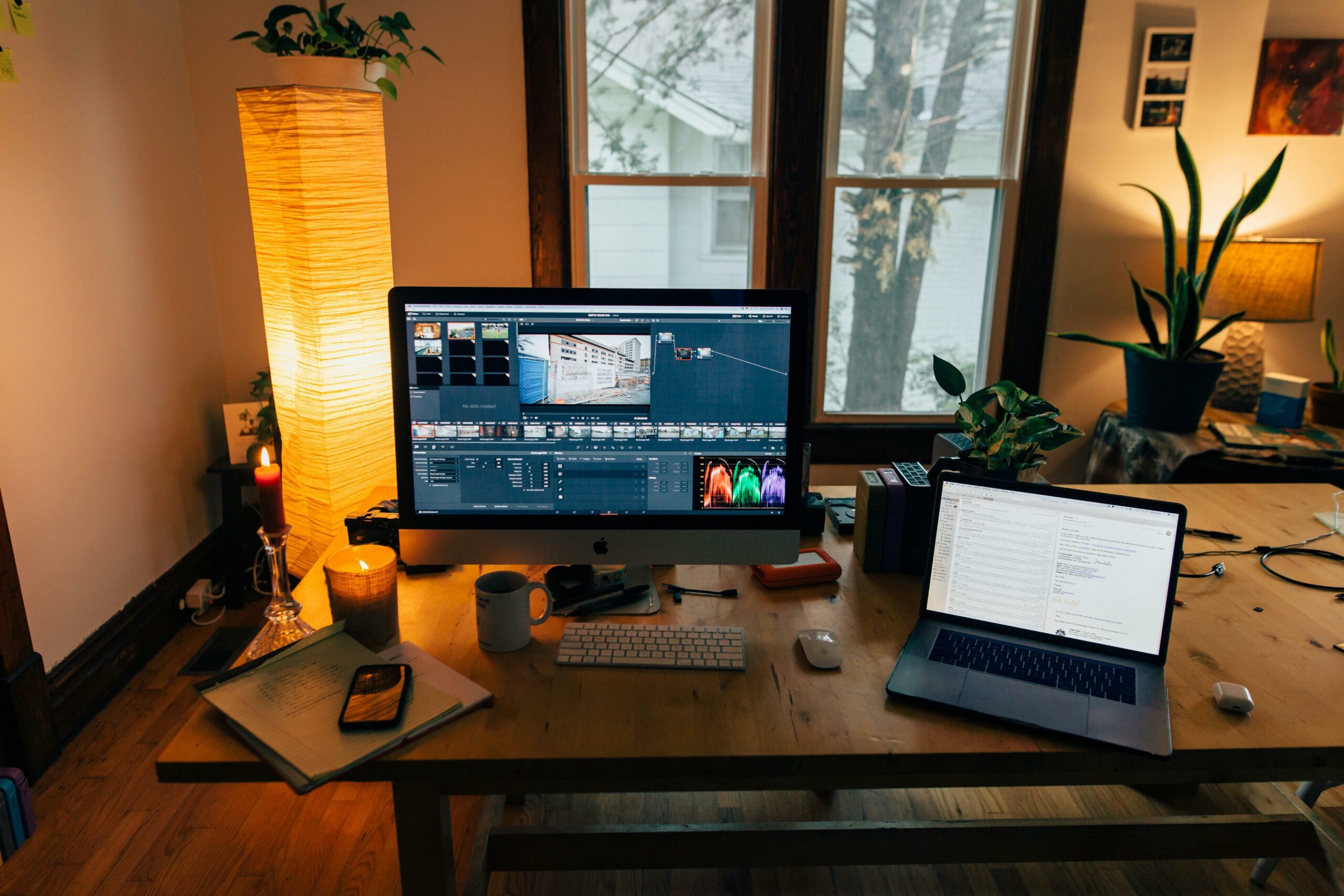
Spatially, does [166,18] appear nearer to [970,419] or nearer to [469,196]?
[469,196]

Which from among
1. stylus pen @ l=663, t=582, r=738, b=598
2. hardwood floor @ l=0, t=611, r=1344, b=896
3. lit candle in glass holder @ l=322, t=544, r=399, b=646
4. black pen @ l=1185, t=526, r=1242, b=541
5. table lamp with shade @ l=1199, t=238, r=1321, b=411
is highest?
table lamp with shade @ l=1199, t=238, r=1321, b=411

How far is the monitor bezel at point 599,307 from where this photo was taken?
4.28 feet

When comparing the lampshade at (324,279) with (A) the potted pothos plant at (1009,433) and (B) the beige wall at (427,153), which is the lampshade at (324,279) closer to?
(B) the beige wall at (427,153)

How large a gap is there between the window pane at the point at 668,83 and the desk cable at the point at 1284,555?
81.0 inches

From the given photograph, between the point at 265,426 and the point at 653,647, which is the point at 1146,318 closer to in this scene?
the point at 653,647

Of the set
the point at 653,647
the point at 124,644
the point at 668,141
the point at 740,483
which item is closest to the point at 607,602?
the point at 653,647

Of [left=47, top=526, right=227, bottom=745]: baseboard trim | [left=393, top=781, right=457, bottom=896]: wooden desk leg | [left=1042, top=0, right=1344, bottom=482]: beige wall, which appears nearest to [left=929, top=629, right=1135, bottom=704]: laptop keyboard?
[left=393, top=781, right=457, bottom=896]: wooden desk leg

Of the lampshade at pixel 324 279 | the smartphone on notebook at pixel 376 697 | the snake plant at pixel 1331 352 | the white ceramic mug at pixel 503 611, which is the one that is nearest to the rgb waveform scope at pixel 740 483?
the white ceramic mug at pixel 503 611

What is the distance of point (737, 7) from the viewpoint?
116 inches

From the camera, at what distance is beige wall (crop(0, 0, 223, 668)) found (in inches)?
80.7

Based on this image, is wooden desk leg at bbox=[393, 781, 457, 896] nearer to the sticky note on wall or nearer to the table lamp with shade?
the sticky note on wall

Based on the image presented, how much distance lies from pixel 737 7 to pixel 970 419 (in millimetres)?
2075

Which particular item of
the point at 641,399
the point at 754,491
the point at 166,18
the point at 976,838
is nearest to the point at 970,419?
the point at 754,491

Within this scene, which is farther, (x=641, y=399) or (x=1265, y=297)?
(x=1265, y=297)
